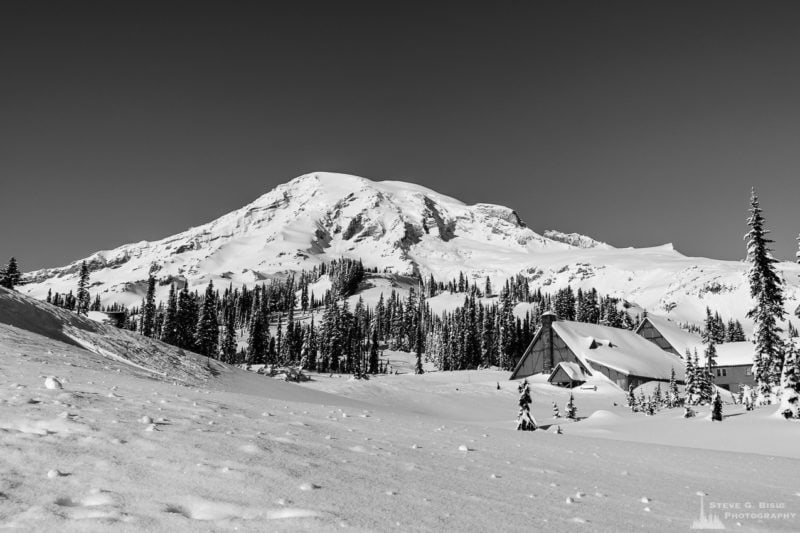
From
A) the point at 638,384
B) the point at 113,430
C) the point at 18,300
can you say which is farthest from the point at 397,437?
the point at 638,384

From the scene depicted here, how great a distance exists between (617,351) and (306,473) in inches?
3009

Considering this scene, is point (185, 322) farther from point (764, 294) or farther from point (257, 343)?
point (764, 294)

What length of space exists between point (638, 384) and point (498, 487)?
6992 cm

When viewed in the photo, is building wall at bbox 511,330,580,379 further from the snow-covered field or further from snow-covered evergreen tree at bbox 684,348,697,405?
the snow-covered field

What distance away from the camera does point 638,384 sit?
70.0m

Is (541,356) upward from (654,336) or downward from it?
downward

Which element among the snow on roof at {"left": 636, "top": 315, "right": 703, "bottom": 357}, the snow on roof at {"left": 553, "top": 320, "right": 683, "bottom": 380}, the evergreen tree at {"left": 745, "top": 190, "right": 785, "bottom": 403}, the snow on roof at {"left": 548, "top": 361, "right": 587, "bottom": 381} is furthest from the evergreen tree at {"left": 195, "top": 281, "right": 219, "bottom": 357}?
the snow on roof at {"left": 636, "top": 315, "right": 703, "bottom": 357}

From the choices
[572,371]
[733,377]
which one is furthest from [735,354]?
[572,371]

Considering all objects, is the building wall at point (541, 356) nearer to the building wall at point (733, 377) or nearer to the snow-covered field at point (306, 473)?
the building wall at point (733, 377)

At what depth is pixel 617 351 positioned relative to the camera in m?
75.9

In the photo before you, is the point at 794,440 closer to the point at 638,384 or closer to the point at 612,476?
the point at 612,476

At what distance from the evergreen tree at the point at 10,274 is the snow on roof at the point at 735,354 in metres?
105

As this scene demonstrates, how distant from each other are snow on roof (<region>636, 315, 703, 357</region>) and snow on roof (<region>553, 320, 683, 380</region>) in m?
3.94

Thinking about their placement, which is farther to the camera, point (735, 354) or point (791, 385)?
point (735, 354)
